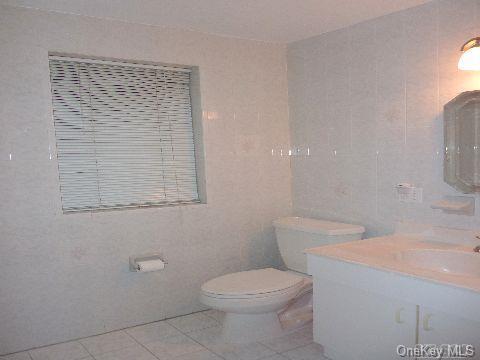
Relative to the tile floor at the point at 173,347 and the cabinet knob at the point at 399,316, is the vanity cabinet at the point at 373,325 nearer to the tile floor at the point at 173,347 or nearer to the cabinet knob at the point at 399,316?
the cabinet knob at the point at 399,316

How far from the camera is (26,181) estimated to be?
2414 mm

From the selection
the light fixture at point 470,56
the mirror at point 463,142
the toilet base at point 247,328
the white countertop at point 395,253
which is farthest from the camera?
the toilet base at point 247,328

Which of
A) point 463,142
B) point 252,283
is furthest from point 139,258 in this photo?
point 463,142

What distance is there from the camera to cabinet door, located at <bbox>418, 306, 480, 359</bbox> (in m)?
1.59

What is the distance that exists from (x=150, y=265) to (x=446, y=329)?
171 centimetres

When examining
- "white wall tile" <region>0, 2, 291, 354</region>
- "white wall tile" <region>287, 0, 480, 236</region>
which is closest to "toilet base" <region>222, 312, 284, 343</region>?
"white wall tile" <region>0, 2, 291, 354</region>

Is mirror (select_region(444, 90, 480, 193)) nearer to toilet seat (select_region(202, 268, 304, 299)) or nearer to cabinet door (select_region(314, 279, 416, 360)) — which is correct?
cabinet door (select_region(314, 279, 416, 360))

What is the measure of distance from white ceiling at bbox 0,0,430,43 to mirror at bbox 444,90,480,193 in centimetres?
63

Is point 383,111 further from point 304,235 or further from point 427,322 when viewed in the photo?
point 427,322

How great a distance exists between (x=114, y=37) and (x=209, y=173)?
3.57ft

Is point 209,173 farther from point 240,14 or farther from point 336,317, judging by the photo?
point 336,317

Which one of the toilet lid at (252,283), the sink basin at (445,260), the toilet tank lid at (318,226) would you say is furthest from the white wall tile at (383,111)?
the toilet lid at (252,283)

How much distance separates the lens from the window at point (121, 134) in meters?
2.66

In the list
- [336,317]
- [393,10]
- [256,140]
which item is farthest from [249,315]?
[393,10]
